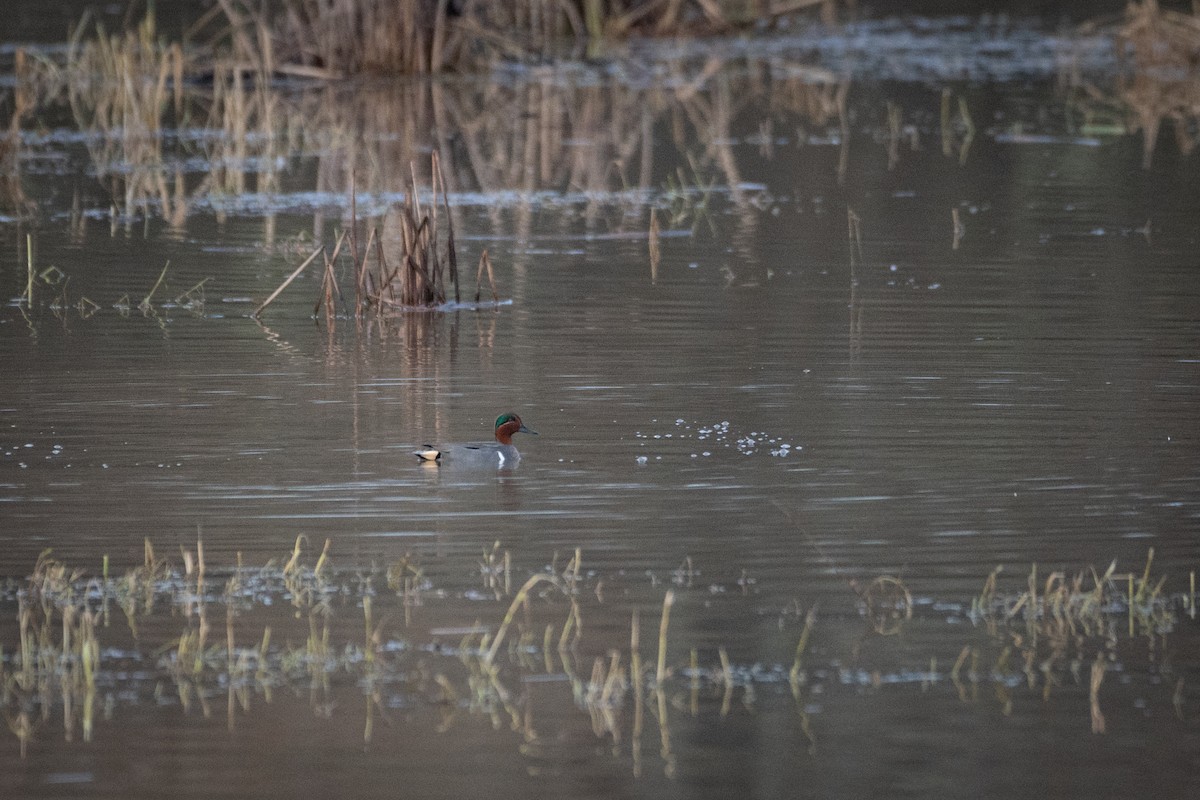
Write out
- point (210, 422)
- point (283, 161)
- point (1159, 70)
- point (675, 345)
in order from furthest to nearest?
point (1159, 70), point (283, 161), point (675, 345), point (210, 422)

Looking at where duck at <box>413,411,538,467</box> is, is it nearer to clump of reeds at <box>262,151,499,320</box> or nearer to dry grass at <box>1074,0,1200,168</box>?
clump of reeds at <box>262,151,499,320</box>

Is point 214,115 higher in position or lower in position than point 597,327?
higher

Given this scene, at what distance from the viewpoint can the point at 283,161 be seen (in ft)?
64.3

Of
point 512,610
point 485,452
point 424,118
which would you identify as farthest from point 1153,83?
point 512,610

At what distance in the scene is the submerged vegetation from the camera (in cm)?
634

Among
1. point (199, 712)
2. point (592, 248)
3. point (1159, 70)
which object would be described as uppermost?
point (1159, 70)

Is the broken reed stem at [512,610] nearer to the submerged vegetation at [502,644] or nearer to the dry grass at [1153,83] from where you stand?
the submerged vegetation at [502,644]

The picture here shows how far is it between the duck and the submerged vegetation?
1.32 meters

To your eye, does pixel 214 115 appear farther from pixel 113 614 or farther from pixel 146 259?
pixel 113 614

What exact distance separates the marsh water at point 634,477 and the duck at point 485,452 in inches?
4.5

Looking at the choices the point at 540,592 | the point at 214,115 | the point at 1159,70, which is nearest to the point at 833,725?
the point at 540,592

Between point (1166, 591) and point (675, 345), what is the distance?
4.89m

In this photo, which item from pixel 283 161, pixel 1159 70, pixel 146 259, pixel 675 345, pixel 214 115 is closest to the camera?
pixel 675 345

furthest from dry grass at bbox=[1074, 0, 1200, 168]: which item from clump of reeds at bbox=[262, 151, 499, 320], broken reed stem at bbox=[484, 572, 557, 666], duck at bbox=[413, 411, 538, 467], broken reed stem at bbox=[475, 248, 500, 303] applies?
broken reed stem at bbox=[484, 572, 557, 666]
